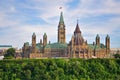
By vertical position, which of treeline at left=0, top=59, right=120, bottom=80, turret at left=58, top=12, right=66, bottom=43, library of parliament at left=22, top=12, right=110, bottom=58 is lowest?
treeline at left=0, top=59, right=120, bottom=80

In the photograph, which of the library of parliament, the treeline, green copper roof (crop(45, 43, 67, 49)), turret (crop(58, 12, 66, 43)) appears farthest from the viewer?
turret (crop(58, 12, 66, 43))

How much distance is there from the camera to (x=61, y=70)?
4759cm

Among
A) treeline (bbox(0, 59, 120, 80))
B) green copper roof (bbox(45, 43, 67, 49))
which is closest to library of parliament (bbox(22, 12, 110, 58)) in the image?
green copper roof (bbox(45, 43, 67, 49))

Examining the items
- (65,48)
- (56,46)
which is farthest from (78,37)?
(56,46)

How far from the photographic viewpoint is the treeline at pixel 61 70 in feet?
152

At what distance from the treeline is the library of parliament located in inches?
1699

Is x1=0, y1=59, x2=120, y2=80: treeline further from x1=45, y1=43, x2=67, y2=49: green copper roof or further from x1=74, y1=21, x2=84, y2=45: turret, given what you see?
x1=45, y1=43, x2=67, y2=49: green copper roof

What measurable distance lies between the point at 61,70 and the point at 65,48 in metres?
51.3

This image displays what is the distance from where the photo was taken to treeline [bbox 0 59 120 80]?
46.4 meters

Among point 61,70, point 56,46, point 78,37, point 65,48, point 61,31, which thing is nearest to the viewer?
point 61,70

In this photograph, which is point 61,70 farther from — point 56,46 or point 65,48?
point 56,46

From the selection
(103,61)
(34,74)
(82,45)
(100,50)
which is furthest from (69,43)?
(34,74)

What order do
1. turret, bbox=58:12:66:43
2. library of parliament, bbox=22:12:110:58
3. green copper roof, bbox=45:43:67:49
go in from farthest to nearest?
turret, bbox=58:12:66:43 < green copper roof, bbox=45:43:67:49 < library of parliament, bbox=22:12:110:58

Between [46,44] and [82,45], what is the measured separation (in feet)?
42.5
